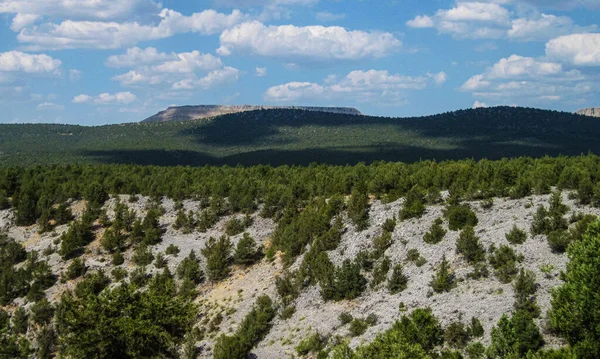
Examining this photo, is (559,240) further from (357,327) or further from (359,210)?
(359,210)

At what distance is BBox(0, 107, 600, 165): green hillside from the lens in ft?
490

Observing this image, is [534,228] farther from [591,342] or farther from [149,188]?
[149,188]

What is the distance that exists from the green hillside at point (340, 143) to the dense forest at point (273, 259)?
235 ft

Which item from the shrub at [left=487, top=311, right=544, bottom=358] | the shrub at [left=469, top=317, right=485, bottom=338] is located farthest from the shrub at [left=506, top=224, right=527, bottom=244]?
the shrub at [left=487, top=311, right=544, bottom=358]

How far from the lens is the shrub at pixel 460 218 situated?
4144 cm

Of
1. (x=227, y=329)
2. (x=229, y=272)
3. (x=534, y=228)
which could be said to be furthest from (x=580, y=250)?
(x=229, y=272)

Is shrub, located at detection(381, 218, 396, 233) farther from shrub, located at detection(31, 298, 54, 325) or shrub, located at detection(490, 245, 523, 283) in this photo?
shrub, located at detection(31, 298, 54, 325)

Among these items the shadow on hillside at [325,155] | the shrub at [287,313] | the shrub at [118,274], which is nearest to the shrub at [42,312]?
the shrub at [118,274]

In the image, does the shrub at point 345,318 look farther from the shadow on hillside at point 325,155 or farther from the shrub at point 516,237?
the shadow on hillside at point 325,155

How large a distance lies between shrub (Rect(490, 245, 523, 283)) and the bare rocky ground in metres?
0.52

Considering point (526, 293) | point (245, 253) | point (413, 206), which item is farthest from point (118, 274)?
point (526, 293)

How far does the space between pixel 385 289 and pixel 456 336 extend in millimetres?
9494

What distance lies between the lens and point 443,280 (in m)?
34.2

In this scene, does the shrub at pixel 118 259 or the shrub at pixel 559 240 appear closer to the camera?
the shrub at pixel 559 240
